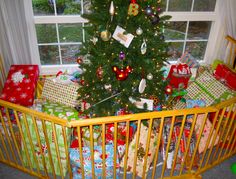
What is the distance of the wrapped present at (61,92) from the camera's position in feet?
8.19

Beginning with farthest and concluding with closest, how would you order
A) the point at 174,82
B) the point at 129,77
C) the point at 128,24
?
the point at 174,82 → the point at 129,77 → the point at 128,24

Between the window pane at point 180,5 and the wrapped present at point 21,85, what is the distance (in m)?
1.57

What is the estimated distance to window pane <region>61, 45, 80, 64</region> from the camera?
2830 millimetres

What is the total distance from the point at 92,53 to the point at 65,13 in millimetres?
793

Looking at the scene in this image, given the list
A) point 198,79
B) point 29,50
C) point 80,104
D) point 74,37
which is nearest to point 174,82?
point 198,79

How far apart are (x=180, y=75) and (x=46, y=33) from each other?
4.94ft

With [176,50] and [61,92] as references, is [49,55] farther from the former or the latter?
[176,50]

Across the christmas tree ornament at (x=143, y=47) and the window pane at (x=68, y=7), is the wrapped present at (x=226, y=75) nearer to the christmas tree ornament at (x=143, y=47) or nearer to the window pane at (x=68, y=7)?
the christmas tree ornament at (x=143, y=47)

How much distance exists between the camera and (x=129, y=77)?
204cm

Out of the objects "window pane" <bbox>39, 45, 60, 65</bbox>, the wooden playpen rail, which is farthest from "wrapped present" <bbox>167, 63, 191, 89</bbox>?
"window pane" <bbox>39, 45, 60, 65</bbox>

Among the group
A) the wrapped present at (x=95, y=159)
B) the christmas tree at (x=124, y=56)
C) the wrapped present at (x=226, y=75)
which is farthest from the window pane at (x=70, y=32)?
the wrapped present at (x=226, y=75)

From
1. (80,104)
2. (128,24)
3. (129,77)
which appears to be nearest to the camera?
(128,24)

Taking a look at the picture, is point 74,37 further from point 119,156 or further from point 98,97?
point 119,156

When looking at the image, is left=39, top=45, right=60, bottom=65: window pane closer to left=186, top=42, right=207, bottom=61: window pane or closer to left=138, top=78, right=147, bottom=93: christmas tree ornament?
left=138, top=78, right=147, bottom=93: christmas tree ornament
